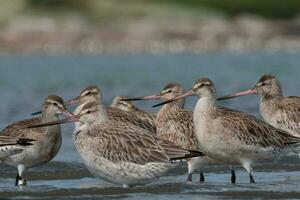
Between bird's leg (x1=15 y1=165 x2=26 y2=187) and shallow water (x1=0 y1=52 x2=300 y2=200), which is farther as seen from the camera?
bird's leg (x1=15 y1=165 x2=26 y2=187)

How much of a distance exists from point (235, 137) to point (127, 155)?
181 cm

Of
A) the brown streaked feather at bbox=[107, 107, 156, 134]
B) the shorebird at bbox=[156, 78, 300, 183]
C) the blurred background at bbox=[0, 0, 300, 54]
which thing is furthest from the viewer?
the blurred background at bbox=[0, 0, 300, 54]

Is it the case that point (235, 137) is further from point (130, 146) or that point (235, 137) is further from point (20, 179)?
point (20, 179)

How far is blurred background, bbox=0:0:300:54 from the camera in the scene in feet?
230

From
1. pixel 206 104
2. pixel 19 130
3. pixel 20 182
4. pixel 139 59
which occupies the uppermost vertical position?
pixel 139 59

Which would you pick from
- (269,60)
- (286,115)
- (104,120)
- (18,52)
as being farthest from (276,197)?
(18,52)

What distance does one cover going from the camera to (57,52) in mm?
69188

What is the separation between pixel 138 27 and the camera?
7125 cm

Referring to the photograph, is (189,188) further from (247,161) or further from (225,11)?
(225,11)

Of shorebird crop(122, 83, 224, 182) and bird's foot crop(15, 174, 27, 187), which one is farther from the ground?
shorebird crop(122, 83, 224, 182)

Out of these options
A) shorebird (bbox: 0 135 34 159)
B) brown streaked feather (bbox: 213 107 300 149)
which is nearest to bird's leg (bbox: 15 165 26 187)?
shorebird (bbox: 0 135 34 159)

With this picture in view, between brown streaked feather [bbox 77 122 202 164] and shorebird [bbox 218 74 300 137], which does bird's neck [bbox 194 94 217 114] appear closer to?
brown streaked feather [bbox 77 122 202 164]

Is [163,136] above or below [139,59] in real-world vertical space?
below

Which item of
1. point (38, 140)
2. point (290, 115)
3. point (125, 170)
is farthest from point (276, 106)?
point (125, 170)
